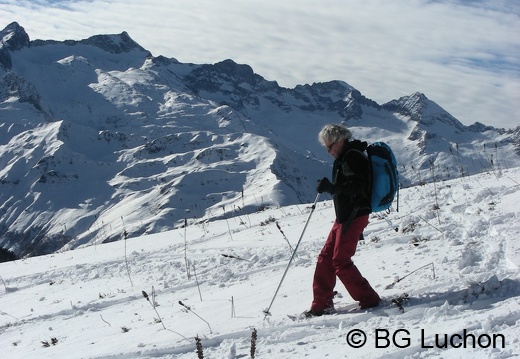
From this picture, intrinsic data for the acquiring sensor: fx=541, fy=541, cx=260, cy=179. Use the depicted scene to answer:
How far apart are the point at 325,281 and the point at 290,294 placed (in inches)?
38.2

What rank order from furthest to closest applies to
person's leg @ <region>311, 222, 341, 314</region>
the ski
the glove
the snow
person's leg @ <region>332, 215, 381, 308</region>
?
person's leg @ <region>311, 222, 341, 314</region>, person's leg @ <region>332, 215, 381, 308</region>, the glove, the ski, the snow

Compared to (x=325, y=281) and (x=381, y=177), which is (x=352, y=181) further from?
(x=325, y=281)

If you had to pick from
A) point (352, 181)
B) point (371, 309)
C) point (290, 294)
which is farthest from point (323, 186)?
point (290, 294)

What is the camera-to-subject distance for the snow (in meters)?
4.87

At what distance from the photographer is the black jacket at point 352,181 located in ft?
19.3

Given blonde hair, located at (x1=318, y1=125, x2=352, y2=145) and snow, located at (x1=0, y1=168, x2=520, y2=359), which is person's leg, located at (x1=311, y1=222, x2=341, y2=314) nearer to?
snow, located at (x1=0, y1=168, x2=520, y2=359)

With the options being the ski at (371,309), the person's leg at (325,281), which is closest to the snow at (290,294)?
the ski at (371,309)

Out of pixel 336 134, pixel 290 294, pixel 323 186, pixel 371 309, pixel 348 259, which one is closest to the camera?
pixel 371 309

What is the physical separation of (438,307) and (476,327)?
0.66 meters

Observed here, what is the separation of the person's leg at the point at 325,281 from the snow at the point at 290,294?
0.88ft

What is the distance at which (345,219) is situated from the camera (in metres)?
6.05

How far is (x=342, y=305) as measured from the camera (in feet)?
20.5

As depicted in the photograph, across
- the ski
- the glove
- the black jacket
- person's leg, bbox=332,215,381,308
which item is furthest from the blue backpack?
the ski

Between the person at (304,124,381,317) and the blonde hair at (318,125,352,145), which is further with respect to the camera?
the blonde hair at (318,125,352,145)
